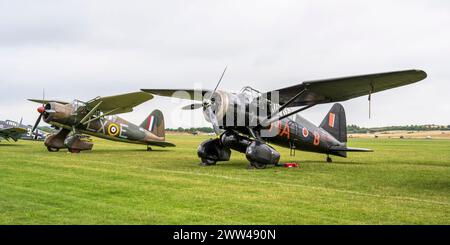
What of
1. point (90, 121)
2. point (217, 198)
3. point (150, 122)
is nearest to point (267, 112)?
point (217, 198)

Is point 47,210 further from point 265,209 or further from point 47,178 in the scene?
point 47,178

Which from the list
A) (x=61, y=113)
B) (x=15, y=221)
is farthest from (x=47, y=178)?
(x=61, y=113)

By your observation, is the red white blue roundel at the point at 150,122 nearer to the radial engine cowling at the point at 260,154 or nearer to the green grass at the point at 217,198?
the radial engine cowling at the point at 260,154

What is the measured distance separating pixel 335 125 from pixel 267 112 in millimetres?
4765

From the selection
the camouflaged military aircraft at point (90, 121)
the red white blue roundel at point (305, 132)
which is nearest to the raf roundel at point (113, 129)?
the camouflaged military aircraft at point (90, 121)

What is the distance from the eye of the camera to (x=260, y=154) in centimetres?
1411

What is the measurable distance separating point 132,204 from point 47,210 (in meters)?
1.24

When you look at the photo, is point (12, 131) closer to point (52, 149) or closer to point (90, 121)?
point (52, 149)

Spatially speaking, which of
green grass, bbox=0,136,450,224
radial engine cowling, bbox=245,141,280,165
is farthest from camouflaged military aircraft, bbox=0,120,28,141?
radial engine cowling, bbox=245,141,280,165

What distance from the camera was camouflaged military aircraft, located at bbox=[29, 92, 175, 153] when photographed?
22.5m

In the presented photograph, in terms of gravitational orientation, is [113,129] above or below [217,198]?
above

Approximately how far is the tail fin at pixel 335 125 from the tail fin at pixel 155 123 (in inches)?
449

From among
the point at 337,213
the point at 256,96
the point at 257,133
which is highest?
the point at 256,96

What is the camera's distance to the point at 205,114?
1411 centimetres
